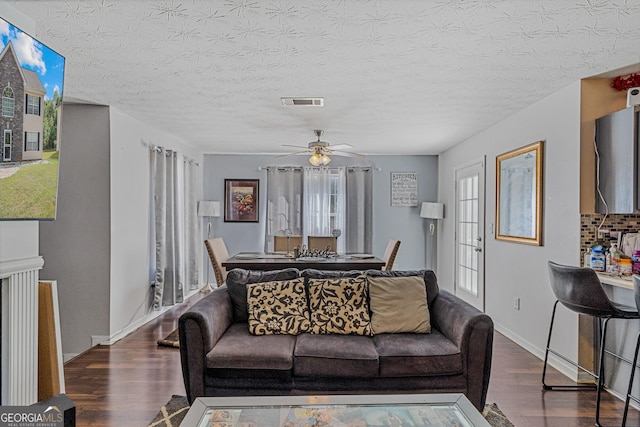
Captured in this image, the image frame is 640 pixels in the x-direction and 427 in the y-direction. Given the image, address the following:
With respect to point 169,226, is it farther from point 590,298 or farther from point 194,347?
point 590,298

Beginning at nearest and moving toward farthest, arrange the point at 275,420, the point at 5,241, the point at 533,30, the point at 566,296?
the point at 275,420 → the point at 5,241 → the point at 533,30 → the point at 566,296

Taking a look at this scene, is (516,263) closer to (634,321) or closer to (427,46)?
(634,321)

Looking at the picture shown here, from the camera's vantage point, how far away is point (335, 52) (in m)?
2.90

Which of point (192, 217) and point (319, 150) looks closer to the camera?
point (319, 150)

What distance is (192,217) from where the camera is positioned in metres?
6.92

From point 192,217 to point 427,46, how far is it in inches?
198

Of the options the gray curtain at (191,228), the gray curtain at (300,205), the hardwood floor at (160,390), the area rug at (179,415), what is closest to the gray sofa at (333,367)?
the area rug at (179,415)

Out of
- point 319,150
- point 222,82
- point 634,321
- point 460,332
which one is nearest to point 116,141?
point 222,82

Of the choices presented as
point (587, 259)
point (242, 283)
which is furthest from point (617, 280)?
point (242, 283)

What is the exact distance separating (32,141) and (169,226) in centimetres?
343

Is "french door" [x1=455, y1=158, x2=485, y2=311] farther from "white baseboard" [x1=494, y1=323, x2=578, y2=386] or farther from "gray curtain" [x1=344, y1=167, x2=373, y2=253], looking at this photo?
"gray curtain" [x1=344, y1=167, x2=373, y2=253]

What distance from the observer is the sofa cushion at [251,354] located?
2.64 meters

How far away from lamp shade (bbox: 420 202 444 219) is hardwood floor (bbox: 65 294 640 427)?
9.92 ft

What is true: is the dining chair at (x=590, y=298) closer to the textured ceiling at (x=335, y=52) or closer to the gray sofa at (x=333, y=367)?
the gray sofa at (x=333, y=367)
